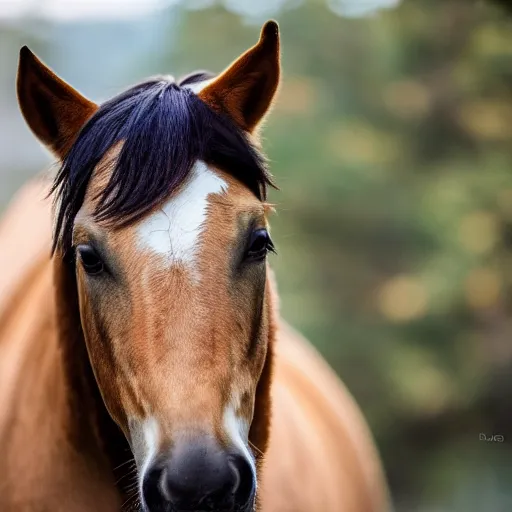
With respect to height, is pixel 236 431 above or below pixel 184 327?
below

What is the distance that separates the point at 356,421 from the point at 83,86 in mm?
2252

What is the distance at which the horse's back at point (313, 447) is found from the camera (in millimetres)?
1560

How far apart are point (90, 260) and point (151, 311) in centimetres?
17

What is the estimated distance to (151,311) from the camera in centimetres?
105

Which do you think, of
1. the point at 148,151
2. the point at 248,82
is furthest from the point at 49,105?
the point at 248,82

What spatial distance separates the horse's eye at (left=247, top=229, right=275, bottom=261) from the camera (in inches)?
45.9

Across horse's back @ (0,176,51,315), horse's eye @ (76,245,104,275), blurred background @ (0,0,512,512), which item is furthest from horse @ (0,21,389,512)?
blurred background @ (0,0,512,512)

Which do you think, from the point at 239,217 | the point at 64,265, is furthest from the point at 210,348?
the point at 64,265

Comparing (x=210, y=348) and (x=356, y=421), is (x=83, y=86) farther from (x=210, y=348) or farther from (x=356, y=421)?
(x=210, y=348)

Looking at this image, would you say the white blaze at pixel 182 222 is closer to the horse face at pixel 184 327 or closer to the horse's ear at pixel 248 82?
the horse face at pixel 184 327

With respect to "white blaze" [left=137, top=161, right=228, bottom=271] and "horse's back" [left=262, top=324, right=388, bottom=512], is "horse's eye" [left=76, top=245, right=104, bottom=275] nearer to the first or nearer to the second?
"white blaze" [left=137, top=161, right=228, bottom=271]

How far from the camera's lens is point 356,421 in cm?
256

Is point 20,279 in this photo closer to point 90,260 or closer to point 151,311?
point 90,260

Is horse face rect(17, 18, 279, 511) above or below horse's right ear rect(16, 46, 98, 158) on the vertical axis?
below
